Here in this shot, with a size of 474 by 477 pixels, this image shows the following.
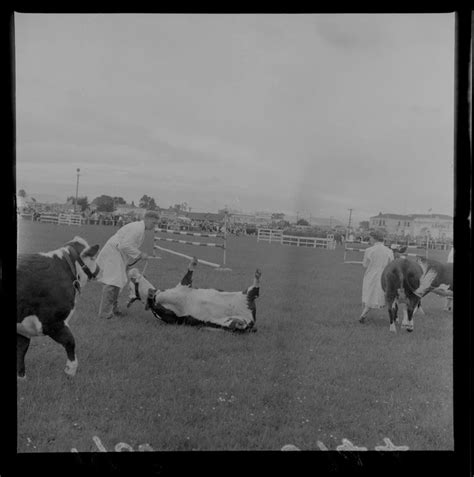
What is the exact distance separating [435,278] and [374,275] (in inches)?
10.8

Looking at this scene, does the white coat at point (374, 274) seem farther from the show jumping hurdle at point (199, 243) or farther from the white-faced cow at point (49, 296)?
the white-faced cow at point (49, 296)

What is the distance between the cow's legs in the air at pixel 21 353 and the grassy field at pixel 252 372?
1.1 inches

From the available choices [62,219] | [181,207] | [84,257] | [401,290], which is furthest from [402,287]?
[62,219]

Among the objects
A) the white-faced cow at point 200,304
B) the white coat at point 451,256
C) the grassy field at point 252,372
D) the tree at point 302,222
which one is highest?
the tree at point 302,222

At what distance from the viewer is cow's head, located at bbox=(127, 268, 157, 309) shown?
256cm

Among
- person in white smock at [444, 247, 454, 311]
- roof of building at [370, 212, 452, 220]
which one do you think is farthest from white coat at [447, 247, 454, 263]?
roof of building at [370, 212, 452, 220]

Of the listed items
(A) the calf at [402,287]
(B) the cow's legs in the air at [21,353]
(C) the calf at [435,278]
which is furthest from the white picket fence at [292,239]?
(B) the cow's legs in the air at [21,353]

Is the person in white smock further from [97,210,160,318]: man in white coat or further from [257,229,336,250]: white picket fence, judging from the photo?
[97,210,160,318]: man in white coat

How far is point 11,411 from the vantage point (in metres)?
2.39

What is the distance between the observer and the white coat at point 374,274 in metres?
2.58

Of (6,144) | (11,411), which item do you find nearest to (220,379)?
(11,411)

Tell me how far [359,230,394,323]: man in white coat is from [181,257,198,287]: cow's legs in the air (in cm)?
78
